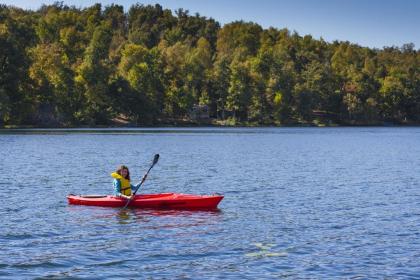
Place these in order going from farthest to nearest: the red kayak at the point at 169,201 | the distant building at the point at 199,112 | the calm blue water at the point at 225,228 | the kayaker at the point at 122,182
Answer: the distant building at the point at 199,112
the kayaker at the point at 122,182
the red kayak at the point at 169,201
the calm blue water at the point at 225,228

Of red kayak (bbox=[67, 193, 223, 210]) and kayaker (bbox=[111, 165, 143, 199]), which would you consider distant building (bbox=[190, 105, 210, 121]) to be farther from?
red kayak (bbox=[67, 193, 223, 210])

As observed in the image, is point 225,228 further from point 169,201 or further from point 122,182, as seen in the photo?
point 122,182

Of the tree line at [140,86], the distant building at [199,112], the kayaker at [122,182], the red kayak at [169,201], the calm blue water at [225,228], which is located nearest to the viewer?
the calm blue water at [225,228]

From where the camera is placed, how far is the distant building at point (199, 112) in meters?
169

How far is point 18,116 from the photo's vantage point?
4953 inches

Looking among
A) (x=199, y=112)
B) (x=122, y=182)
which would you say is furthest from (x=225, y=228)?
(x=199, y=112)

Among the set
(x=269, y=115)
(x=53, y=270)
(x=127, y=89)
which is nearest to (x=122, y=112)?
(x=127, y=89)

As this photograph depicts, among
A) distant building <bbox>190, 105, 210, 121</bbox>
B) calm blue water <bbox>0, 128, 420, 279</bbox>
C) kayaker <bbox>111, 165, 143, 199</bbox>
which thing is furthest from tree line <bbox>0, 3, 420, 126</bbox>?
kayaker <bbox>111, 165, 143, 199</bbox>

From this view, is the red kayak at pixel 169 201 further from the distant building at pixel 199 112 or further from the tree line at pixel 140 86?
the distant building at pixel 199 112

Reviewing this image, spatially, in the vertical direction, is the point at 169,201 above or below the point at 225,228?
above

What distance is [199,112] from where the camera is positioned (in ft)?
560

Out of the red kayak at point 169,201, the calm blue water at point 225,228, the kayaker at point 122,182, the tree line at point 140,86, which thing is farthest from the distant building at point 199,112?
the red kayak at point 169,201

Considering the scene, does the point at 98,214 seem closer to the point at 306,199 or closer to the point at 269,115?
the point at 306,199

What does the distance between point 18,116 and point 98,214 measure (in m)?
101
